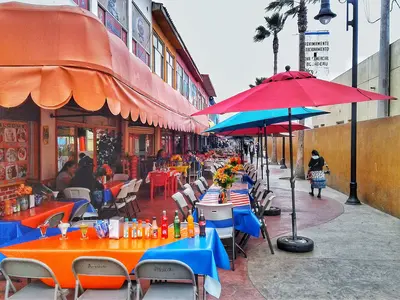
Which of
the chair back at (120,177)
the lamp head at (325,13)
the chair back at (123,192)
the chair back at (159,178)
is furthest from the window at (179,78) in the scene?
the chair back at (123,192)

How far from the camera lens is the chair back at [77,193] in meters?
6.63

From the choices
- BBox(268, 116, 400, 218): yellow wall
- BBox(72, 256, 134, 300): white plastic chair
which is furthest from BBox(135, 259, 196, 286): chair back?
BBox(268, 116, 400, 218): yellow wall

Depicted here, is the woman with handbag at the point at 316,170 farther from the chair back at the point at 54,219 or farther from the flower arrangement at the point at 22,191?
the flower arrangement at the point at 22,191

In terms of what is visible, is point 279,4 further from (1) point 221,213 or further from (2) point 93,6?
(1) point 221,213

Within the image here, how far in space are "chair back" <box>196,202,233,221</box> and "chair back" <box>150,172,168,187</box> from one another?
18.7 feet

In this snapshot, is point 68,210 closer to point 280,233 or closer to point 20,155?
point 20,155

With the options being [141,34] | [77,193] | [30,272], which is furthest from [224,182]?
[141,34]

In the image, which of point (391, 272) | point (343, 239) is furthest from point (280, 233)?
point (391, 272)

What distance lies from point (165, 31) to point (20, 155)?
1054cm

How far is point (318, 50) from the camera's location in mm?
22953

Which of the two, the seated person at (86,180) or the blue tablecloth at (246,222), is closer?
the blue tablecloth at (246,222)

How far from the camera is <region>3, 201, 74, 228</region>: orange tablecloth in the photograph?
473 cm

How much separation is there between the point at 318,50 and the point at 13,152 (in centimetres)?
2068

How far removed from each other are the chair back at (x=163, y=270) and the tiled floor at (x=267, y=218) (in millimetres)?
1286
